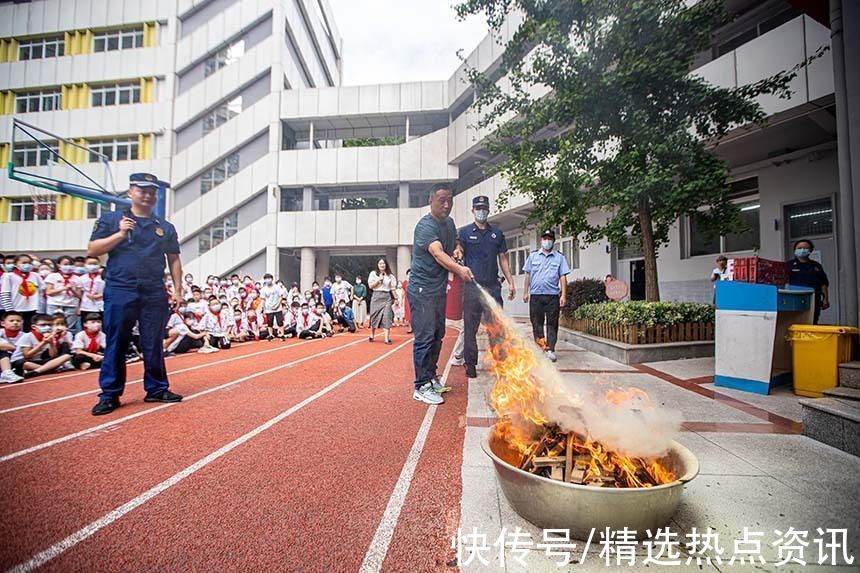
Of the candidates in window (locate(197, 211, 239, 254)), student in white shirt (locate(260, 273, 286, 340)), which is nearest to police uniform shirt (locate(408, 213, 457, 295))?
student in white shirt (locate(260, 273, 286, 340))

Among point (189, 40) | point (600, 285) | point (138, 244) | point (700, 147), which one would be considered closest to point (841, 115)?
point (700, 147)

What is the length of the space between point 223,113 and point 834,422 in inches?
1084

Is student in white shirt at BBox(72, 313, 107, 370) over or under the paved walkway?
over

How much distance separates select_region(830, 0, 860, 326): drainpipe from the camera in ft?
13.9

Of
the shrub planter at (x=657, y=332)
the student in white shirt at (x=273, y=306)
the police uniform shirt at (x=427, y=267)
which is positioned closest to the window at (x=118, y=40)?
the student in white shirt at (x=273, y=306)

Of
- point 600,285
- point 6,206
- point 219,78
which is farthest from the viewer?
point 6,206

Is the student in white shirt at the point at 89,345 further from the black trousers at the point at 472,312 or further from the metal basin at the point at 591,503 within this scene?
the metal basin at the point at 591,503

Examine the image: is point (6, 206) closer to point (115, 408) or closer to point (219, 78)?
point (219, 78)

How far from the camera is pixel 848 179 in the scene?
14.4 ft

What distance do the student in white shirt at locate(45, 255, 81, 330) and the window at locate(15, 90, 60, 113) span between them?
2452cm

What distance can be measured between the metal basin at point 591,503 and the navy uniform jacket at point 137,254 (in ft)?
13.4

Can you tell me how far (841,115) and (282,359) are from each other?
30.3 feet

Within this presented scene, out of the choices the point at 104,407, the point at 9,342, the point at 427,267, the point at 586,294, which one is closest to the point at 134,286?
the point at 104,407

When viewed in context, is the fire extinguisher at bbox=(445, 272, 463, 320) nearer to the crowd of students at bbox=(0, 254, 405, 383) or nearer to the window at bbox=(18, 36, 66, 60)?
the crowd of students at bbox=(0, 254, 405, 383)
